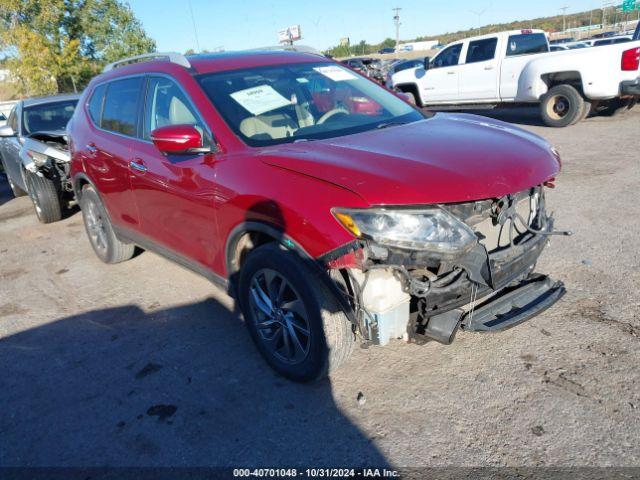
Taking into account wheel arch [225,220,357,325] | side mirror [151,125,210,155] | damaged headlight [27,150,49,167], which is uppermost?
side mirror [151,125,210,155]

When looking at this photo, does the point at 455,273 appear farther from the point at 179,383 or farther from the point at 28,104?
the point at 28,104

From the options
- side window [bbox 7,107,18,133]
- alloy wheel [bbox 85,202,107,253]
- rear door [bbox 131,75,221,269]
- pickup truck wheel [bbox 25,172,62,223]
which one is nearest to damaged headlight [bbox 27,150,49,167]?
pickup truck wheel [bbox 25,172,62,223]

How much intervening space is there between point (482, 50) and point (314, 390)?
35.5 ft

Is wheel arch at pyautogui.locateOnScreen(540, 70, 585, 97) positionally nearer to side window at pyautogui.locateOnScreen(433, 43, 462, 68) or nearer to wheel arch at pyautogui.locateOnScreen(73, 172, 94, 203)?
side window at pyautogui.locateOnScreen(433, 43, 462, 68)

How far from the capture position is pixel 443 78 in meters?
12.4

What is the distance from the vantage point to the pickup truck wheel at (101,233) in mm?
4918

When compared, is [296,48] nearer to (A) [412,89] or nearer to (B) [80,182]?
(B) [80,182]

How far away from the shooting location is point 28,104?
26.1 feet

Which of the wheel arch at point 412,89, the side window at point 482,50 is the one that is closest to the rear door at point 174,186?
the side window at point 482,50

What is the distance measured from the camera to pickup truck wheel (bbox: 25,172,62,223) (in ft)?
22.4

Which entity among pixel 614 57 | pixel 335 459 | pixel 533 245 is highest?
Result: pixel 614 57

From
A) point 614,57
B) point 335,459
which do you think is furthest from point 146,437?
point 614,57

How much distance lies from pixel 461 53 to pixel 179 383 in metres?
11.2

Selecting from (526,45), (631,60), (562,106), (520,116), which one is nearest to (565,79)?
(562,106)
